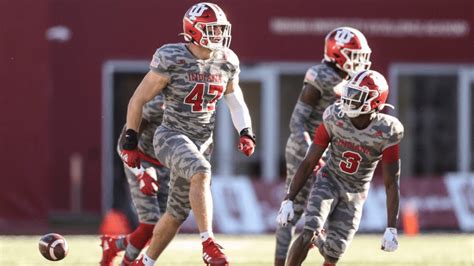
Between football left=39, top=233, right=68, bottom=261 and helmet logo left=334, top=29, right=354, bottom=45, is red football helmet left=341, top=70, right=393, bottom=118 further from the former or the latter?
football left=39, top=233, right=68, bottom=261

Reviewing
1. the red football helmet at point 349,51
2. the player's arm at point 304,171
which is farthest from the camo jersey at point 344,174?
the red football helmet at point 349,51

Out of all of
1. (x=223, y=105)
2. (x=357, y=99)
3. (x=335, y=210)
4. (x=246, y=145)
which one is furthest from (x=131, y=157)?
(x=223, y=105)

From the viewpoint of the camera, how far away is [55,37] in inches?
790

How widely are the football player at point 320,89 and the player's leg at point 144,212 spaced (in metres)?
0.96

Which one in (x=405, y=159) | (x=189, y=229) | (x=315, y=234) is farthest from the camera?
(x=405, y=159)

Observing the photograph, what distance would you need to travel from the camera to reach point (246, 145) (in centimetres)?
907

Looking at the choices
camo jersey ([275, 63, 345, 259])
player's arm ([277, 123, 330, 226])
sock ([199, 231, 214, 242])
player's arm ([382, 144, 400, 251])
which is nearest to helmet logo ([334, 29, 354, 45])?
camo jersey ([275, 63, 345, 259])

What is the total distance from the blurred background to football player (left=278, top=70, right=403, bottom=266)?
27.1 feet

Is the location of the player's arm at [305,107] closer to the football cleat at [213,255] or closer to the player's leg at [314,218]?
the player's leg at [314,218]

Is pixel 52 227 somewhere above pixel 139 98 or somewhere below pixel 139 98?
below

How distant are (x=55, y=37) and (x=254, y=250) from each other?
709 cm

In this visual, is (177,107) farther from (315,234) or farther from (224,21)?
(315,234)

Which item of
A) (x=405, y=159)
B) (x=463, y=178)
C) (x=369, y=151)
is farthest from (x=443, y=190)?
(x=369, y=151)

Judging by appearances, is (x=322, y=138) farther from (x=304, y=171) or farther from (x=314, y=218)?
(x=314, y=218)
